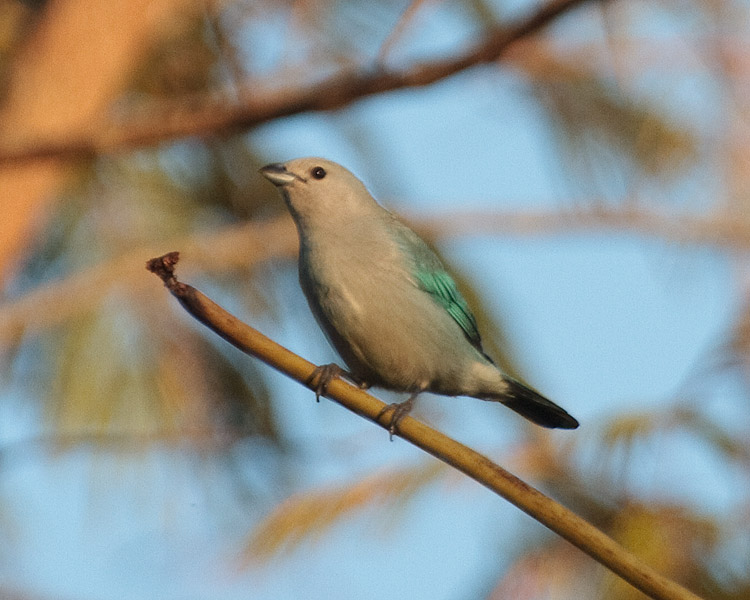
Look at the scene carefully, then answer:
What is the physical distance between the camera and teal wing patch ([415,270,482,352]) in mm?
4133

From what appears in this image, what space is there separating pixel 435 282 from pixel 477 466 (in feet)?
6.53

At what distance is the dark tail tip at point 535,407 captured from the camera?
4.08 m

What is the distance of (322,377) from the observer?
2.97 m

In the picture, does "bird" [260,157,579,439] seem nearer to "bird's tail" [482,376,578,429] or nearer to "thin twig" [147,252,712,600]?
"bird's tail" [482,376,578,429]

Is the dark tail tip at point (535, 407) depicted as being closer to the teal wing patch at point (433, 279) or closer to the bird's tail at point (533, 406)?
the bird's tail at point (533, 406)

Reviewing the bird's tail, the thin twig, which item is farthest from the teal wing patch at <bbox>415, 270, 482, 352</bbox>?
the thin twig

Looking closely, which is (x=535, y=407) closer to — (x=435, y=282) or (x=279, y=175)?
(x=435, y=282)

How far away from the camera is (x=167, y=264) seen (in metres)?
2.14

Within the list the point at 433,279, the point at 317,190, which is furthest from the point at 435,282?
the point at 317,190

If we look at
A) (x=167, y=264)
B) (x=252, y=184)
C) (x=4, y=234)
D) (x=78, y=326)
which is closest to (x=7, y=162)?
(x=4, y=234)

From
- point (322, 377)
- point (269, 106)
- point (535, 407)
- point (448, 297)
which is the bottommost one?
point (535, 407)

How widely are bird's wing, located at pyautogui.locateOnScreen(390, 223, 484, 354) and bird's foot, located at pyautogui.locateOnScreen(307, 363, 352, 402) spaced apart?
1.58ft

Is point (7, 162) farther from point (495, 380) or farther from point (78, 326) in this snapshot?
point (78, 326)

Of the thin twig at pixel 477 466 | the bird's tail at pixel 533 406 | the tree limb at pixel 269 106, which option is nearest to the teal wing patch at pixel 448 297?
the bird's tail at pixel 533 406
